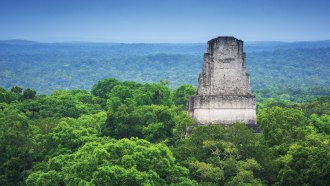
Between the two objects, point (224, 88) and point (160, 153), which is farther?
point (224, 88)

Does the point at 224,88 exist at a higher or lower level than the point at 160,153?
higher

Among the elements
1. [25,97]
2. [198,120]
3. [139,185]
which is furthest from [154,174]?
[25,97]

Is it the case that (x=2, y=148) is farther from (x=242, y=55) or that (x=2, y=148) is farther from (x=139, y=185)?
(x=242, y=55)

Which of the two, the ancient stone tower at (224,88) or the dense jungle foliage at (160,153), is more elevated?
the ancient stone tower at (224,88)

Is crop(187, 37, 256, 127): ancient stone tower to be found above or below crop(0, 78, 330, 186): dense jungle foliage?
above

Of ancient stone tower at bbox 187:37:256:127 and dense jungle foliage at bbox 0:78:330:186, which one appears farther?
ancient stone tower at bbox 187:37:256:127
